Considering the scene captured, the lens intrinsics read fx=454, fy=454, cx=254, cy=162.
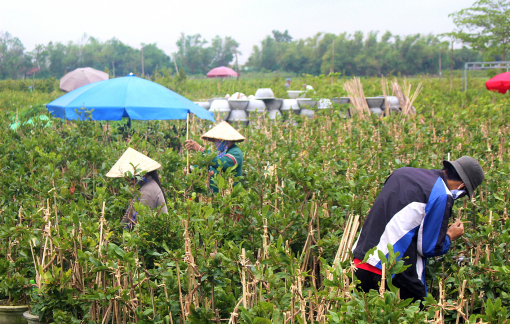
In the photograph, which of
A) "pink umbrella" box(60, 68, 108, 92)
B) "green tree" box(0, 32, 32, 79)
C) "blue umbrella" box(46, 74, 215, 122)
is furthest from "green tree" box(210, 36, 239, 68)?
"blue umbrella" box(46, 74, 215, 122)

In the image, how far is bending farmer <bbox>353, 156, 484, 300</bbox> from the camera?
2.21 metres

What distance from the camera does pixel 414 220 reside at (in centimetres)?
223

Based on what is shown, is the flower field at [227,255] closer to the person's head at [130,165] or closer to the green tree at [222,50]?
the person's head at [130,165]

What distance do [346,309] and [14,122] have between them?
22.7ft

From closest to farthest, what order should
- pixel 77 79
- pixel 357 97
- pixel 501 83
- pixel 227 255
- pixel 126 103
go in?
pixel 227 255 < pixel 126 103 < pixel 357 97 < pixel 501 83 < pixel 77 79

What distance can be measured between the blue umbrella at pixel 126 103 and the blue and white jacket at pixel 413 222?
4539mm

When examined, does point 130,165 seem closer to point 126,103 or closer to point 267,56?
point 126,103

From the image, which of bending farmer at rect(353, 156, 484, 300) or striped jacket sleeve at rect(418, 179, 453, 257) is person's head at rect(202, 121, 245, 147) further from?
striped jacket sleeve at rect(418, 179, 453, 257)

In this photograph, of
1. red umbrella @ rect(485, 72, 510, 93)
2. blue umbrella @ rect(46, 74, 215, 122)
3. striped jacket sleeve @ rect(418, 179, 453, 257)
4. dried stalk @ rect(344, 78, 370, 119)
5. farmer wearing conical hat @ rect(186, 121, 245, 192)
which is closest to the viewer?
striped jacket sleeve @ rect(418, 179, 453, 257)

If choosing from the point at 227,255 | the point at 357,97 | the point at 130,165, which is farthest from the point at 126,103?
the point at 357,97

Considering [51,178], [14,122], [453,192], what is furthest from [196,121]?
[453,192]

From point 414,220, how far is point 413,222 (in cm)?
1

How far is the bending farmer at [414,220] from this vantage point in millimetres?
2207

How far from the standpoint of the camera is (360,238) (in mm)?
2408
